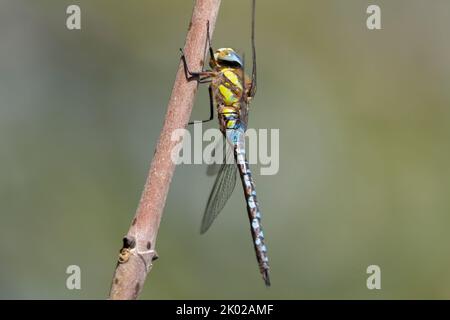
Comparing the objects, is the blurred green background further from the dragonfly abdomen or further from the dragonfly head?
the dragonfly head

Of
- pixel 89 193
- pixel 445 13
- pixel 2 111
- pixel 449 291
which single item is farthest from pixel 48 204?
pixel 445 13

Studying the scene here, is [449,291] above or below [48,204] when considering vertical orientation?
below

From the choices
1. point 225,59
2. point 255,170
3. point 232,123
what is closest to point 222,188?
point 232,123

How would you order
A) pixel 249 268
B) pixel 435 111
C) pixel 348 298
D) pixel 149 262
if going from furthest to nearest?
pixel 435 111 → pixel 249 268 → pixel 348 298 → pixel 149 262

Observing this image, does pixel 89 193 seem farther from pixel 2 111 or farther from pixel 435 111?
pixel 435 111

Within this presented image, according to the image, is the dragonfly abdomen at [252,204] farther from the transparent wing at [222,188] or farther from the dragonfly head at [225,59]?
the dragonfly head at [225,59]

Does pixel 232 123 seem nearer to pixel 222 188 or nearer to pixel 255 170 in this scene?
pixel 222 188
